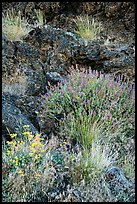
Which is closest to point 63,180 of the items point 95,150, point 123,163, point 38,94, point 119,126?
point 95,150

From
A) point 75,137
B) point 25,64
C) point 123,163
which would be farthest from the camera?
point 25,64

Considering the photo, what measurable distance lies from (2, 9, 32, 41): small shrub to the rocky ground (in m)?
0.16

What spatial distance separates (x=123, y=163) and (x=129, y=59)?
9.77 feet

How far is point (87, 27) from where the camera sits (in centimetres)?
779

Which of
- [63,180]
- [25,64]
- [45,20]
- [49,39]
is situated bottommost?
[63,180]

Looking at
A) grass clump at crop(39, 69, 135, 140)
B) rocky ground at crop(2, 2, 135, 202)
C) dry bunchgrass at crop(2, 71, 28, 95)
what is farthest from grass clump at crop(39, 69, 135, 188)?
dry bunchgrass at crop(2, 71, 28, 95)

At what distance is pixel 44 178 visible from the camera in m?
3.63

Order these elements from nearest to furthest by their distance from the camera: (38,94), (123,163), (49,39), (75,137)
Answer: (123,163) < (75,137) < (38,94) < (49,39)

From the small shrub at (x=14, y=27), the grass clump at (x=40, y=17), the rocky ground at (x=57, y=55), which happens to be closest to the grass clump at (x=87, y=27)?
the rocky ground at (x=57, y=55)

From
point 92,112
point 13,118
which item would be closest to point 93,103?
point 92,112

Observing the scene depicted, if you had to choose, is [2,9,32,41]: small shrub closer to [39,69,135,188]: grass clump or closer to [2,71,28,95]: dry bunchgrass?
[2,71,28,95]: dry bunchgrass

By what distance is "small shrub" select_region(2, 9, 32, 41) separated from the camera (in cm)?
695

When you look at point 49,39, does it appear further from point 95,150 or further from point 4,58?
point 95,150

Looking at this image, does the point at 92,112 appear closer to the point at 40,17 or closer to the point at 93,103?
the point at 93,103
